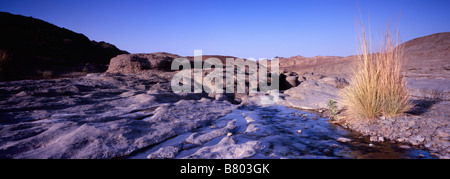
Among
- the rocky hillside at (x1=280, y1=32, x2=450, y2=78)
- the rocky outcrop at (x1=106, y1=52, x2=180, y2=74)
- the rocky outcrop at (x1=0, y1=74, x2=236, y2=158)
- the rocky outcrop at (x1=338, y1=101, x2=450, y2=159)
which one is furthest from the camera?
the rocky outcrop at (x1=106, y1=52, x2=180, y2=74)

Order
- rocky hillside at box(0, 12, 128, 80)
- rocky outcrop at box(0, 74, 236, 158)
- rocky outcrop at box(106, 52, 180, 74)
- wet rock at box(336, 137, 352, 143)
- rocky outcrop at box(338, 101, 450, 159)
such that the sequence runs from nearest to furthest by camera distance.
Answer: rocky outcrop at box(0, 74, 236, 158), rocky outcrop at box(338, 101, 450, 159), wet rock at box(336, 137, 352, 143), rocky outcrop at box(106, 52, 180, 74), rocky hillside at box(0, 12, 128, 80)

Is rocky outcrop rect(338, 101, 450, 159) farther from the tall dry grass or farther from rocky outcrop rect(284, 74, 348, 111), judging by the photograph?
rocky outcrop rect(284, 74, 348, 111)

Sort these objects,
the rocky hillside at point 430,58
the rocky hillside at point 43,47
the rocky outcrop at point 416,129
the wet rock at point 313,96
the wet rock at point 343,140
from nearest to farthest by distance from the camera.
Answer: the rocky outcrop at point 416,129 → the wet rock at point 343,140 → the wet rock at point 313,96 → the rocky hillside at point 430,58 → the rocky hillside at point 43,47

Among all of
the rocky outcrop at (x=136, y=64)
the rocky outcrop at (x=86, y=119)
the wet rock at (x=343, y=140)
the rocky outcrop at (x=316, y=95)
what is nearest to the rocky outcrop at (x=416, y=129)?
the wet rock at (x=343, y=140)

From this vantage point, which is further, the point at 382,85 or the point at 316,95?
the point at 316,95

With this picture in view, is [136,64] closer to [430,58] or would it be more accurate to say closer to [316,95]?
[316,95]

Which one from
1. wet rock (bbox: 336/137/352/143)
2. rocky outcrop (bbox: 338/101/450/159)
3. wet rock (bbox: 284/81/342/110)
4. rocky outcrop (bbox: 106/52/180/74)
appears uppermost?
rocky outcrop (bbox: 106/52/180/74)

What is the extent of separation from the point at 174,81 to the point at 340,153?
5624 millimetres

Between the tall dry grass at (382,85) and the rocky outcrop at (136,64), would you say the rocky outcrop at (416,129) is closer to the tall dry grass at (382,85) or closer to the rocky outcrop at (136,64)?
the tall dry grass at (382,85)

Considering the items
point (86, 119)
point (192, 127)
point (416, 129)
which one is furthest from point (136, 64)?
point (416, 129)

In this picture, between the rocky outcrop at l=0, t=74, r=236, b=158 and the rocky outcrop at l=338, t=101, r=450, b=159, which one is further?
the rocky outcrop at l=338, t=101, r=450, b=159

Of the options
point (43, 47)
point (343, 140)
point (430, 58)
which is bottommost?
point (343, 140)

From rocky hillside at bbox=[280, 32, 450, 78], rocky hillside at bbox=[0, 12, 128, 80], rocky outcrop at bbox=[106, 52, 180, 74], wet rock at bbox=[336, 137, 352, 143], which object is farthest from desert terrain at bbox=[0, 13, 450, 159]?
rocky hillside at bbox=[0, 12, 128, 80]
